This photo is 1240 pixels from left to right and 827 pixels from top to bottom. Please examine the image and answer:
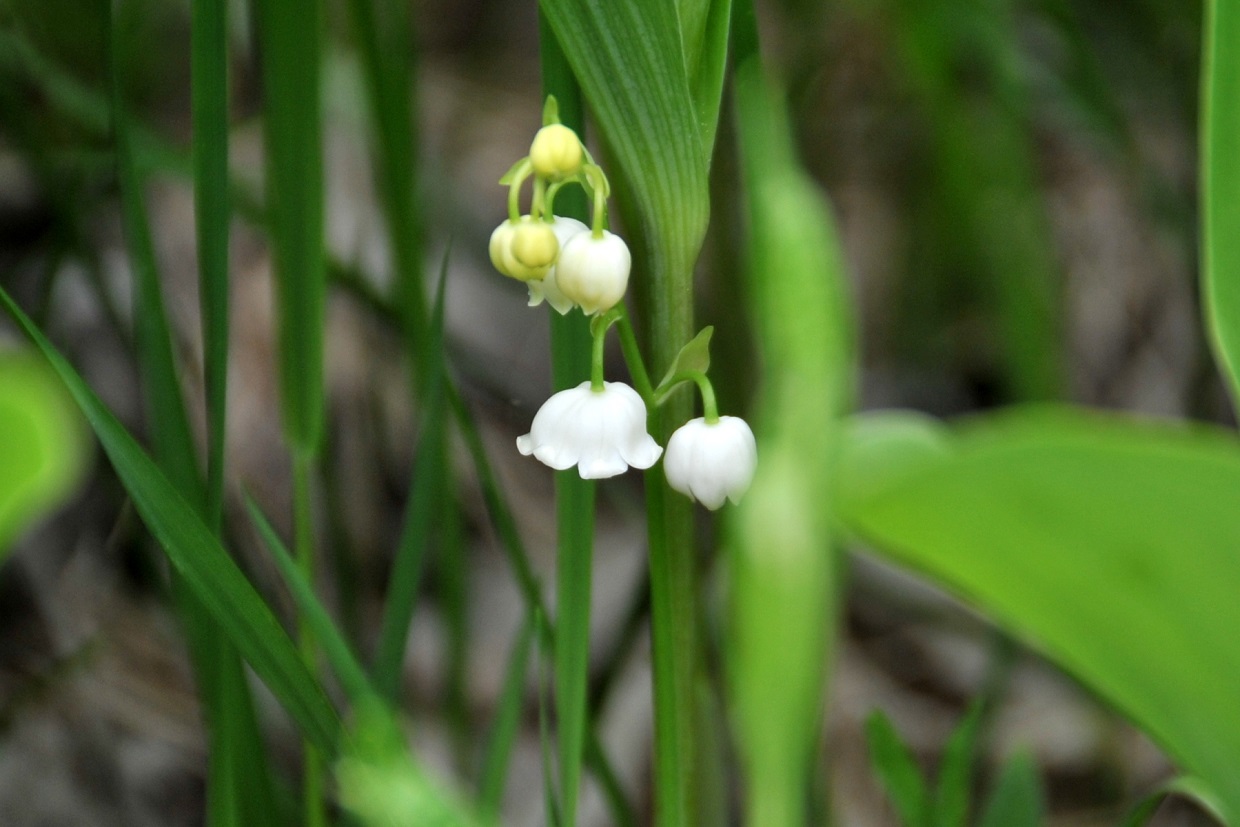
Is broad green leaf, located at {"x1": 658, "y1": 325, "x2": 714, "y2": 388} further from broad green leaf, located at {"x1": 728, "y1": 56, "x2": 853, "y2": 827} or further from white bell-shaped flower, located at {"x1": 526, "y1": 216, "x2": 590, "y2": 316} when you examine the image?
broad green leaf, located at {"x1": 728, "y1": 56, "x2": 853, "y2": 827}

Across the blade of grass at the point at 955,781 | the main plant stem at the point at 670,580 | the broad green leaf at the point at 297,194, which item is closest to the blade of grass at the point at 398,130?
the broad green leaf at the point at 297,194

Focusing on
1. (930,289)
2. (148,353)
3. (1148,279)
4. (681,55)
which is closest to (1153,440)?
(681,55)

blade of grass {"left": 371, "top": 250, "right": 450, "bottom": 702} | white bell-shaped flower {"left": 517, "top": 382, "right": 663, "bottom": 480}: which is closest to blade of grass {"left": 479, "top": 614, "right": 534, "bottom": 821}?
blade of grass {"left": 371, "top": 250, "right": 450, "bottom": 702}

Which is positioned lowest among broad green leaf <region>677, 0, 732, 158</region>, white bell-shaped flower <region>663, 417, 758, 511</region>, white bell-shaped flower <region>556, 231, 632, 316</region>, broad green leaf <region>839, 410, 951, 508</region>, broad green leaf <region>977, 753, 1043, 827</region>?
broad green leaf <region>977, 753, 1043, 827</region>

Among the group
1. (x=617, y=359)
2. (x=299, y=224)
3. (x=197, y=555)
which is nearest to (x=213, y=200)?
(x=299, y=224)

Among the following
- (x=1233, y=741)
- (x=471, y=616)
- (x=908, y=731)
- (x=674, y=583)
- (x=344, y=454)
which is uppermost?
(x=344, y=454)

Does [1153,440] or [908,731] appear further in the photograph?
[908,731]

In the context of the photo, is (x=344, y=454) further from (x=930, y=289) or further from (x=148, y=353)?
(x=148, y=353)

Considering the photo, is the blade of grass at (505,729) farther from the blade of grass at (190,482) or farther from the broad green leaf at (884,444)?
the broad green leaf at (884,444)
